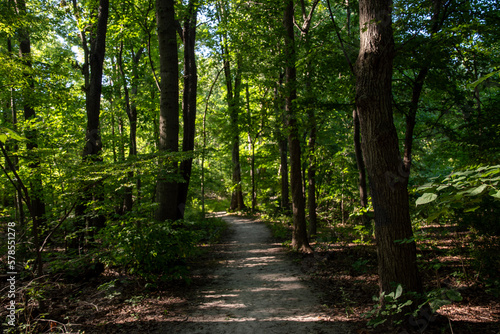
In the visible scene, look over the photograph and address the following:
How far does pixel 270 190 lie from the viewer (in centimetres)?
1930

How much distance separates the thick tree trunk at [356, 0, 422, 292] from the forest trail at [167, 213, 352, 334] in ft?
3.89

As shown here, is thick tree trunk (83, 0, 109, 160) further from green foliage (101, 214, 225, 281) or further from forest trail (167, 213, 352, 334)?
forest trail (167, 213, 352, 334)

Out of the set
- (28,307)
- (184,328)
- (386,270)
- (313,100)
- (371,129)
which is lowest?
(184,328)

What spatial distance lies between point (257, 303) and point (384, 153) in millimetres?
3378

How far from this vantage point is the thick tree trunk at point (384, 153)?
3.59m

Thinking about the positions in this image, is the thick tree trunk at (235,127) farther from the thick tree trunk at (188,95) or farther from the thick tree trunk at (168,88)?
the thick tree trunk at (168,88)

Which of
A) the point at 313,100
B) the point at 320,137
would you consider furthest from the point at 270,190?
the point at 313,100

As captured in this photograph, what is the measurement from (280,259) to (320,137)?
5578mm

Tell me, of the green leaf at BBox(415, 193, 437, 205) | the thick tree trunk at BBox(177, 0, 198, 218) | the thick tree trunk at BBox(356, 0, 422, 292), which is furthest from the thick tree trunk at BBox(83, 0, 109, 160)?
the green leaf at BBox(415, 193, 437, 205)

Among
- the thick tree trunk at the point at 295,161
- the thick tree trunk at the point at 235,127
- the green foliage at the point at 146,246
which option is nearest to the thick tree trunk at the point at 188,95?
the thick tree trunk at the point at 295,161

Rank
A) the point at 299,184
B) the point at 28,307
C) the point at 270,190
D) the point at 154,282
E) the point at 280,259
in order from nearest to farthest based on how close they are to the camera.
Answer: the point at 28,307 < the point at 154,282 < the point at 280,259 < the point at 299,184 < the point at 270,190

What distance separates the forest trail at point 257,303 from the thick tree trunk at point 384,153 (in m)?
1.19

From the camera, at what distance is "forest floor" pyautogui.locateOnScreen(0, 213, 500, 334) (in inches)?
157

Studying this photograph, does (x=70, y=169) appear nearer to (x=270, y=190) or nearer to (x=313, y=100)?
(x=313, y=100)
